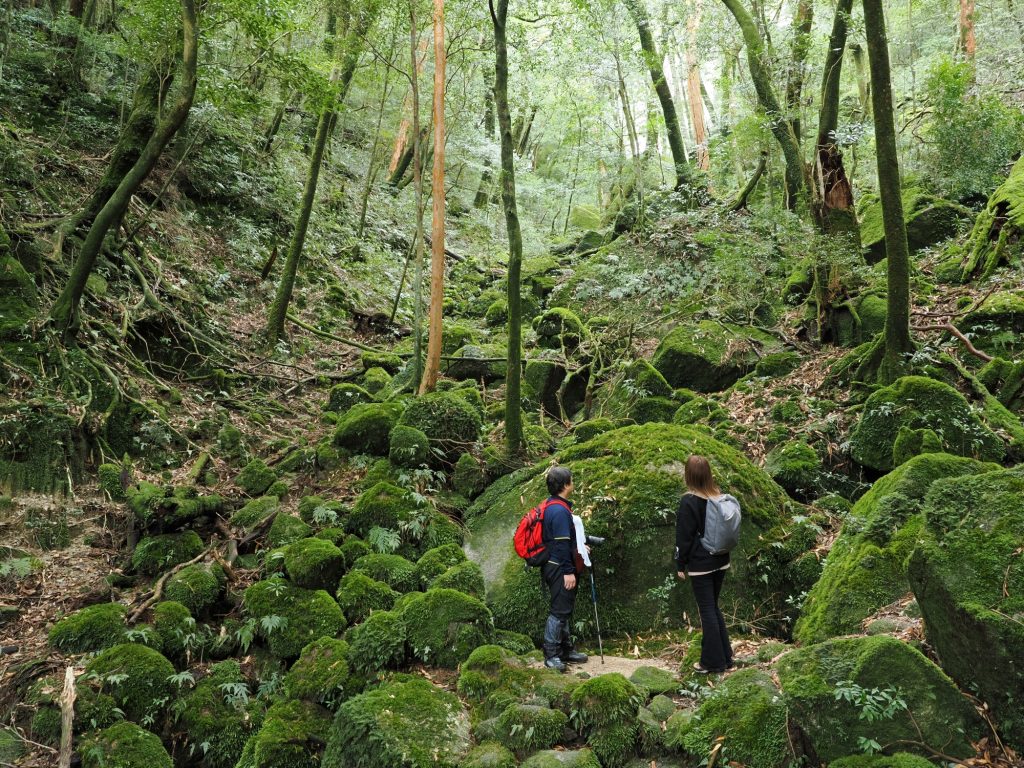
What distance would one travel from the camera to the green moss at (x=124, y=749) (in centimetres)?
522

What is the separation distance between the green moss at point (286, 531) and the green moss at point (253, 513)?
0.38m

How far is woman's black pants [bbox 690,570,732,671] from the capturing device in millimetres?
5000

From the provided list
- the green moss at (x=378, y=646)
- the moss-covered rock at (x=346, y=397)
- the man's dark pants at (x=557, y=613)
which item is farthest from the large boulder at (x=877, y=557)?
the moss-covered rock at (x=346, y=397)

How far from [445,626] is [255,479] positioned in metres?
4.95

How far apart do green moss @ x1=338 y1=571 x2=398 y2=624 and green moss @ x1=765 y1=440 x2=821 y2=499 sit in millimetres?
4595

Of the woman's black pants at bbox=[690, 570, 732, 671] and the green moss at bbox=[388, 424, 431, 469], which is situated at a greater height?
the green moss at bbox=[388, 424, 431, 469]

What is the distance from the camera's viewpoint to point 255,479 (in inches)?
383

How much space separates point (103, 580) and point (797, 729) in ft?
23.7

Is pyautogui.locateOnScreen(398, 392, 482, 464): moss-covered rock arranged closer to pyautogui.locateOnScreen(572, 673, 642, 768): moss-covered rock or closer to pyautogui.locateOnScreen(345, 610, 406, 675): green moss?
pyautogui.locateOnScreen(345, 610, 406, 675): green moss

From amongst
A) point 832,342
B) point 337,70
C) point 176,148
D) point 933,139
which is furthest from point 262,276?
point 933,139

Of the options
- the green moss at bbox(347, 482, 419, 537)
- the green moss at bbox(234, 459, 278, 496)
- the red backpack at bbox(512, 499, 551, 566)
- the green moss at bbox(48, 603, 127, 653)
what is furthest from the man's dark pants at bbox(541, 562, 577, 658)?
the green moss at bbox(234, 459, 278, 496)

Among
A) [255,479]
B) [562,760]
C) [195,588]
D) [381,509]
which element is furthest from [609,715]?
[255,479]

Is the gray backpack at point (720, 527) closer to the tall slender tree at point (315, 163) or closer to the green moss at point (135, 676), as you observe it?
the green moss at point (135, 676)

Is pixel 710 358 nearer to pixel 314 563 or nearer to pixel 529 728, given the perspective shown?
pixel 314 563
